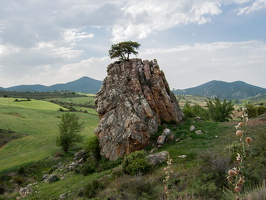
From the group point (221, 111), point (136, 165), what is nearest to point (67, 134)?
point (136, 165)

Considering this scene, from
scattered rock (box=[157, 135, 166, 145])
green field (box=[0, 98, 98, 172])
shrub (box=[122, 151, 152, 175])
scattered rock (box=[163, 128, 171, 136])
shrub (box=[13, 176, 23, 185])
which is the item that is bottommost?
shrub (box=[13, 176, 23, 185])

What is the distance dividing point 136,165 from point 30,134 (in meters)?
50.4

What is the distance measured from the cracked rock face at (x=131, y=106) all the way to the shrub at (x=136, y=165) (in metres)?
6.03

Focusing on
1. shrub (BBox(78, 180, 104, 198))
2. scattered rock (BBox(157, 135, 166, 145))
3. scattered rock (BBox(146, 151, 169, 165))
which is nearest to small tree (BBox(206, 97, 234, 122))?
scattered rock (BBox(157, 135, 166, 145))

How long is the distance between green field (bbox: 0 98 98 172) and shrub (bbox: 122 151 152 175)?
28.1 metres

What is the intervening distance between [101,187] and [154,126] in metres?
13.1

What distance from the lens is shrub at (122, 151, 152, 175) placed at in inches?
649

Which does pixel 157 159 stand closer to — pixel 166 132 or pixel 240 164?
pixel 166 132

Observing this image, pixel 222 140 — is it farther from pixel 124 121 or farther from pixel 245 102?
pixel 245 102

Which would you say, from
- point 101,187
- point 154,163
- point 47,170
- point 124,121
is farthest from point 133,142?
point 47,170

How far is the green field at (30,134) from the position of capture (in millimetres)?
40281

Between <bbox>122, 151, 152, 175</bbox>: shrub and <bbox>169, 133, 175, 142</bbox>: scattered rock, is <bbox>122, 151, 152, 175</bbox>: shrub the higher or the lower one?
the lower one

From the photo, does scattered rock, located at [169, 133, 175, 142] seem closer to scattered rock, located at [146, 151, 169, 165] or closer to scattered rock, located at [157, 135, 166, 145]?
scattered rock, located at [157, 135, 166, 145]

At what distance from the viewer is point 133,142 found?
2455 cm
